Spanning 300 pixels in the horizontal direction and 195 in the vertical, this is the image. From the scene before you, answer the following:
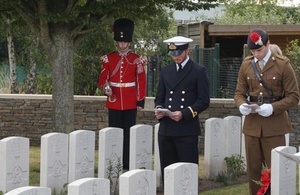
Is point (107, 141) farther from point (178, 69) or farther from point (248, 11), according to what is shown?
point (248, 11)

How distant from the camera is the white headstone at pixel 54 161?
9336mm

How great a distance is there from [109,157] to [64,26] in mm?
2498

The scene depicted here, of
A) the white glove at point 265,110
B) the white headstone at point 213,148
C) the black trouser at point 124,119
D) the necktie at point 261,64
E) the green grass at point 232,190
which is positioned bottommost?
the green grass at point 232,190

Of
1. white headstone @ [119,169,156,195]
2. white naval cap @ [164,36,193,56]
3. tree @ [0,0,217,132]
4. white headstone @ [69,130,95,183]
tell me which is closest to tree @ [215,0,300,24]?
tree @ [0,0,217,132]

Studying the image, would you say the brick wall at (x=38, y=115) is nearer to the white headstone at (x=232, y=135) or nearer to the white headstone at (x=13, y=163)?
→ the white headstone at (x=232, y=135)

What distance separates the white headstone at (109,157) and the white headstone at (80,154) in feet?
0.45

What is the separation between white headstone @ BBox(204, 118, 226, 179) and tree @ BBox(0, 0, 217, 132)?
1674 millimetres

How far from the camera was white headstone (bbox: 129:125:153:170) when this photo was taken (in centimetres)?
1008

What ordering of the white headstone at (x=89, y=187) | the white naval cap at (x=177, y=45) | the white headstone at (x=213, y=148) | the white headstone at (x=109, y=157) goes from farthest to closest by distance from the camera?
the white headstone at (x=213, y=148) → the white headstone at (x=109, y=157) → the white naval cap at (x=177, y=45) → the white headstone at (x=89, y=187)

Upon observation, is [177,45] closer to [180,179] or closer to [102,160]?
[102,160]

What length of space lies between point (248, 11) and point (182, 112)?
63.0 feet

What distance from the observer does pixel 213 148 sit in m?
11.2

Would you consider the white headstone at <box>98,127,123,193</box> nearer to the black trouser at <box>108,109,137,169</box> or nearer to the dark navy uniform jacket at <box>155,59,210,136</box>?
the dark navy uniform jacket at <box>155,59,210,136</box>

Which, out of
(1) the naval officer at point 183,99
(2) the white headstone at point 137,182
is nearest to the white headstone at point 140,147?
(1) the naval officer at point 183,99
